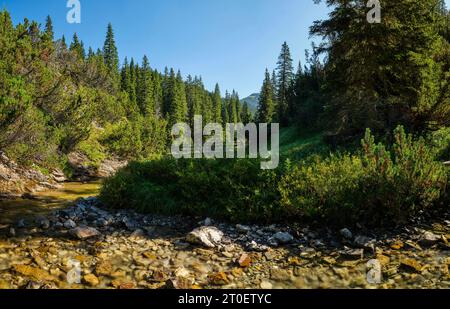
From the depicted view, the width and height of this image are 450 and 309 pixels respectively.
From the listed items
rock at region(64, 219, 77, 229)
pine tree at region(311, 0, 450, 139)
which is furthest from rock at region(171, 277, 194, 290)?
pine tree at region(311, 0, 450, 139)

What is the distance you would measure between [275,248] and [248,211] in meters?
1.62

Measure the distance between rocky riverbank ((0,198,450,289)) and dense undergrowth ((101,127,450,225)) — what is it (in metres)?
0.46

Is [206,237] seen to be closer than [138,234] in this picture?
Yes

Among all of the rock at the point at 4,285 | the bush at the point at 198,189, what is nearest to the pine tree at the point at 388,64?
the bush at the point at 198,189

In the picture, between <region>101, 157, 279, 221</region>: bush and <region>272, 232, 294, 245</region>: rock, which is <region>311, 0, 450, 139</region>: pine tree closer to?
<region>101, 157, 279, 221</region>: bush

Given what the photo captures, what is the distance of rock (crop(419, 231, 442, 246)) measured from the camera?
19.3ft

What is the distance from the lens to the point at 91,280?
5078 mm

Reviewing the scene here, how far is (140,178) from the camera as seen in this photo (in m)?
10.3

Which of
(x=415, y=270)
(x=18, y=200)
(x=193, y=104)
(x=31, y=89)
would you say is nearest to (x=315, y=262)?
(x=415, y=270)

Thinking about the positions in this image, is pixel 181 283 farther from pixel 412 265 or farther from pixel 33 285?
pixel 412 265

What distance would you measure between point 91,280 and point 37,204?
6528mm

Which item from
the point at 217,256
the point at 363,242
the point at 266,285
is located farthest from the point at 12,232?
the point at 363,242
